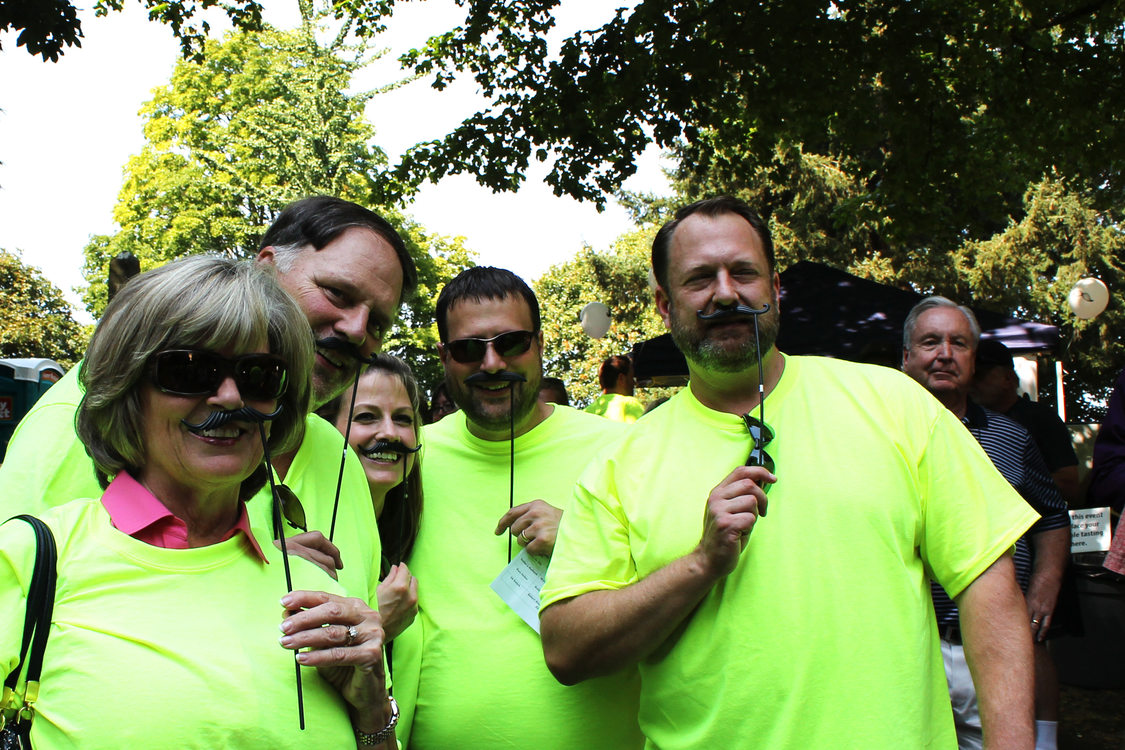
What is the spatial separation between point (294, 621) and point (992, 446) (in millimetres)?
3113

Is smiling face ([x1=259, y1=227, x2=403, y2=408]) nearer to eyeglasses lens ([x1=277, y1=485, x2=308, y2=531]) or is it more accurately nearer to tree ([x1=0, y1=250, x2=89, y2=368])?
eyeglasses lens ([x1=277, y1=485, x2=308, y2=531])

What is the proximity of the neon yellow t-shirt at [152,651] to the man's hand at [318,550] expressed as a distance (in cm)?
24

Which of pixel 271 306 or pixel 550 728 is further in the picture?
pixel 550 728

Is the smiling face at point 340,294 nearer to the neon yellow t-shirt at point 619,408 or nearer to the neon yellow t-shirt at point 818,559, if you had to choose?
the neon yellow t-shirt at point 818,559

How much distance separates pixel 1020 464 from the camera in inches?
139

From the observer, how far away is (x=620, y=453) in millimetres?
2047

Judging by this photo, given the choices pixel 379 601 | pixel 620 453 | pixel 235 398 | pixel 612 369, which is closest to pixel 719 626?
pixel 620 453

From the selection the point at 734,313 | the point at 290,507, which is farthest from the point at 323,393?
the point at 734,313

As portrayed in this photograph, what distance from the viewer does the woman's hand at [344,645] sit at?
1.39m

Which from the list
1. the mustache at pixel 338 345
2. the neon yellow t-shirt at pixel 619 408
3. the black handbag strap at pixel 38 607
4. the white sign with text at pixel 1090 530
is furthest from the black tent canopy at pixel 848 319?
the black handbag strap at pixel 38 607

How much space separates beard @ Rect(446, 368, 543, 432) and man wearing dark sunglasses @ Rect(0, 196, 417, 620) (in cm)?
36

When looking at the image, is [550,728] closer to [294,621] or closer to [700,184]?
[294,621]

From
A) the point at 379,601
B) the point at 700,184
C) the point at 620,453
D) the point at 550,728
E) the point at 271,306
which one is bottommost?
the point at 550,728

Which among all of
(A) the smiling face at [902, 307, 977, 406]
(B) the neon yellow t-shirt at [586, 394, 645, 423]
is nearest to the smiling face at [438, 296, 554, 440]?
(A) the smiling face at [902, 307, 977, 406]
